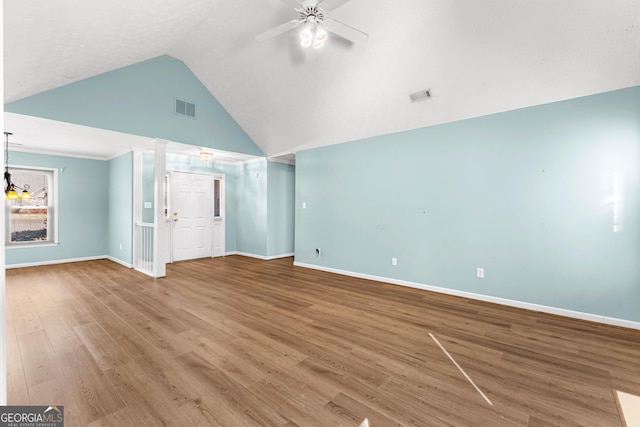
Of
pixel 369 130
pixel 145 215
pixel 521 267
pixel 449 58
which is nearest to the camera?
pixel 449 58

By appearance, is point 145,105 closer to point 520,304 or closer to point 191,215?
point 191,215

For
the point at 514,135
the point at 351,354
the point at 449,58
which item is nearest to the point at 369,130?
the point at 449,58

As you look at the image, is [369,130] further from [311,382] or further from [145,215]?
[145,215]

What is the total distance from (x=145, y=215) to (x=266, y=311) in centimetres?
420

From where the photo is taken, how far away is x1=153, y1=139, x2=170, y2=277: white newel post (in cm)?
525

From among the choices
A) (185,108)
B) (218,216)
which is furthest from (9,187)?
(218,216)

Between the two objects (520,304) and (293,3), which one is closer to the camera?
(293,3)

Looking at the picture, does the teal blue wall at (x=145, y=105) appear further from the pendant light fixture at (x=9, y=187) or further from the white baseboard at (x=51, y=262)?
the white baseboard at (x=51, y=262)

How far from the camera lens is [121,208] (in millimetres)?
6441

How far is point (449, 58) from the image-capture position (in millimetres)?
3551

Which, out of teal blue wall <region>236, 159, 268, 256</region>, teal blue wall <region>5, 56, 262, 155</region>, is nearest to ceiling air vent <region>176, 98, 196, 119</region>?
teal blue wall <region>5, 56, 262, 155</region>

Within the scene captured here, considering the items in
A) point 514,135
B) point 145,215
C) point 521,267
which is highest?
point 514,135

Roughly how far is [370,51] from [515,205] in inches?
109

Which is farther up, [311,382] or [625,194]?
[625,194]
